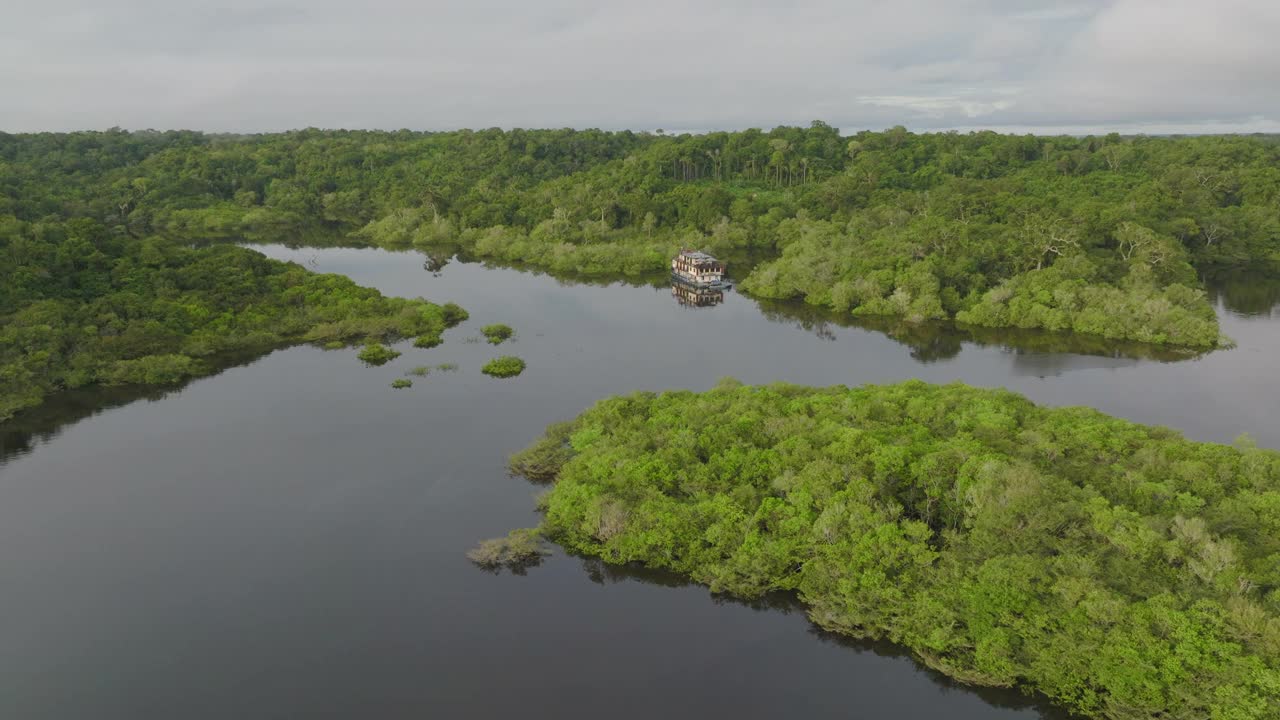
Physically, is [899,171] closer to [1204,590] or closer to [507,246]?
[507,246]

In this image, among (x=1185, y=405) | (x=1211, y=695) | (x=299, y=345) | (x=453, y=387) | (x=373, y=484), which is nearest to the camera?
(x=1211, y=695)

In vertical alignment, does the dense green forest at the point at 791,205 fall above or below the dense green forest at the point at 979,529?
above

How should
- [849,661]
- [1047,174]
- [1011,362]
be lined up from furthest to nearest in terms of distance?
[1047,174] < [1011,362] < [849,661]

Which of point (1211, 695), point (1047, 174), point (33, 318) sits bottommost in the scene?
point (1211, 695)

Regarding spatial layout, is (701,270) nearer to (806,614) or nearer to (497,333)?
(497,333)

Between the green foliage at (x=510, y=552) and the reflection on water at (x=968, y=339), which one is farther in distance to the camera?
the reflection on water at (x=968, y=339)

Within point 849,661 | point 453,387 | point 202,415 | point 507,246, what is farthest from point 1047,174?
point 202,415

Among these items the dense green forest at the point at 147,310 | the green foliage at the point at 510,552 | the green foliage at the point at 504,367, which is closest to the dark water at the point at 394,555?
the green foliage at the point at 510,552

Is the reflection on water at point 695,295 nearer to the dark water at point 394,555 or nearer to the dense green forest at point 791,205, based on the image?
the dense green forest at point 791,205
